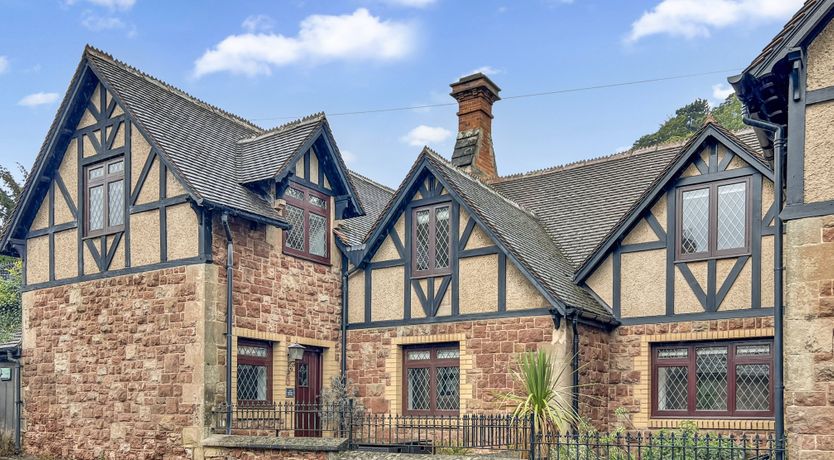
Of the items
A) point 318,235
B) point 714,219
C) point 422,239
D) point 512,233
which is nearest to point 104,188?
point 318,235

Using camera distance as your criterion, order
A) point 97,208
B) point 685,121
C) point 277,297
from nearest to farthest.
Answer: point 277,297
point 97,208
point 685,121

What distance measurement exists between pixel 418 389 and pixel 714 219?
6357 mm

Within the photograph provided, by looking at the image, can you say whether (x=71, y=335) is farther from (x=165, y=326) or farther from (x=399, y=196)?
(x=399, y=196)

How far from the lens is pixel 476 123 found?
890 inches

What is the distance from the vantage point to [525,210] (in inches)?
765

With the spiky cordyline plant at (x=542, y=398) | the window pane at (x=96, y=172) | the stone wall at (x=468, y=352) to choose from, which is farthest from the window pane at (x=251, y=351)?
the spiky cordyline plant at (x=542, y=398)

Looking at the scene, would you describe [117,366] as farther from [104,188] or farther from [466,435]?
[466,435]

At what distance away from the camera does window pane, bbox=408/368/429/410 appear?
16547 mm

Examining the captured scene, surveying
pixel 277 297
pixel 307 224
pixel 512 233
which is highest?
pixel 307 224

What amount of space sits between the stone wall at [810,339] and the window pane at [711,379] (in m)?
5.07

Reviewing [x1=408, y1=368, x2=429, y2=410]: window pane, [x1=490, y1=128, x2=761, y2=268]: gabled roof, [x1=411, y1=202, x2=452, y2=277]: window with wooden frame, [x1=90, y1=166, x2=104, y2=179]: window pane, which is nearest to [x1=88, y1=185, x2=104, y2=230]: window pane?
[x1=90, y1=166, x2=104, y2=179]: window pane

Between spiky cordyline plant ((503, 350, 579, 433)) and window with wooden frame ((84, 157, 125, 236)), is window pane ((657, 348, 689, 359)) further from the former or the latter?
window with wooden frame ((84, 157, 125, 236))

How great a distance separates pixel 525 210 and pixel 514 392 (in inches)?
221

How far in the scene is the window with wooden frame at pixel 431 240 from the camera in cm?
1652
